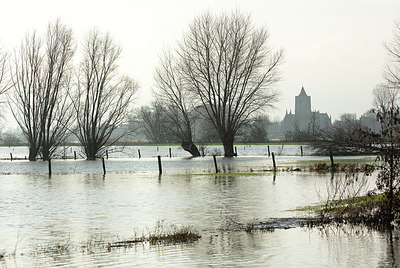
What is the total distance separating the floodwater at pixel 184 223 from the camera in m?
12.1

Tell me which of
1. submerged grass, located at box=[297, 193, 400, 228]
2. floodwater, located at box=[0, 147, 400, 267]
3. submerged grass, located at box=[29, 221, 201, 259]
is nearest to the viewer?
floodwater, located at box=[0, 147, 400, 267]

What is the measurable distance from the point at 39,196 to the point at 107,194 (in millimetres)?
3278

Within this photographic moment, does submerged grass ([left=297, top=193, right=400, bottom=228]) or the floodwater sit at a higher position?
submerged grass ([left=297, top=193, right=400, bottom=228])

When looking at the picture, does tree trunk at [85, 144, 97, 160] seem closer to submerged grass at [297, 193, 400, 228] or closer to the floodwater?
the floodwater

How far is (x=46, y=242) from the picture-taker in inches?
595

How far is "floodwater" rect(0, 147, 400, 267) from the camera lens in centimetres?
1205

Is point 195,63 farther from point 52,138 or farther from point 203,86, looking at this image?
point 52,138

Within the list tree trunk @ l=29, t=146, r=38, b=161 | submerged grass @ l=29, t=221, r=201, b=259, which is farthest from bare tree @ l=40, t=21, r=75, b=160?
submerged grass @ l=29, t=221, r=201, b=259

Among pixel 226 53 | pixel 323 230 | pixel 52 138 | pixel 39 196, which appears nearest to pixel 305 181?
pixel 39 196

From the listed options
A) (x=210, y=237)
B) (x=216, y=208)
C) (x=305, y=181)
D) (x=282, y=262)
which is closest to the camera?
(x=282, y=262)

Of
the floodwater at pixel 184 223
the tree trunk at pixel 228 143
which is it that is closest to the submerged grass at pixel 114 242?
the floodwater at pixel 184 223

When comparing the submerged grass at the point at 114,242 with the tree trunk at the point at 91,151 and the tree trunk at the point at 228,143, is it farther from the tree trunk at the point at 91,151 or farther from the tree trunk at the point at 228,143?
the tree trunk at the point at 91,151

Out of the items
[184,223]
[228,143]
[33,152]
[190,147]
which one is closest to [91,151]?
[33,152]

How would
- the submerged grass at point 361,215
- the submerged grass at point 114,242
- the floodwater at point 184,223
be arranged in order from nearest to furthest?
1. the floodwater at point 184,223
2. the submerged grass at point 114,242
3. the submerged grass at point 361,215
